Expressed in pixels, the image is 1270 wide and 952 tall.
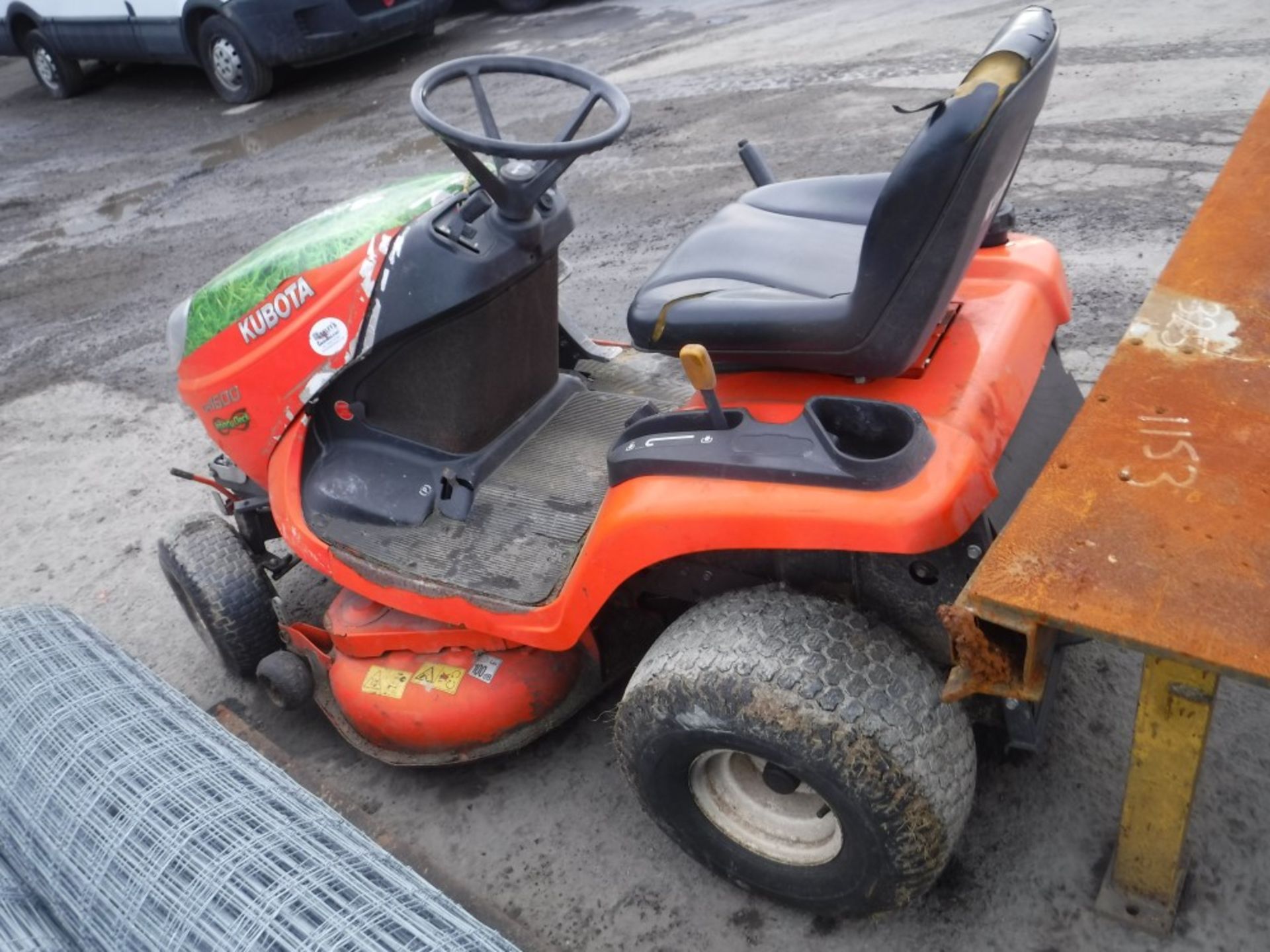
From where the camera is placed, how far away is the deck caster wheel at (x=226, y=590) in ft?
8.71

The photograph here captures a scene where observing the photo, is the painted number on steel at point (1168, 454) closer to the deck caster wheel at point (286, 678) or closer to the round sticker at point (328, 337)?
the round sticker at point (328, 337)

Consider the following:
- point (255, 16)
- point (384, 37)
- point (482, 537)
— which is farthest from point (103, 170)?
point (482, 537)

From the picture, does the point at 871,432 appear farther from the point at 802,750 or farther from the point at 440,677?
the point at 440,677

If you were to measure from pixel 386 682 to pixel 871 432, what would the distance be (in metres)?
1.22

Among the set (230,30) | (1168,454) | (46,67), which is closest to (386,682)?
(1168,454)

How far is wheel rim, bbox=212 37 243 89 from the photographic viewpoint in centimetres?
827

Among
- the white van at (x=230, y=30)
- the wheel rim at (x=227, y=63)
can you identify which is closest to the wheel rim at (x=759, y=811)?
Answer: the white van at (x=230, y=30)

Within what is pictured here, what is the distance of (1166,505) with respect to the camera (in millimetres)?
1526

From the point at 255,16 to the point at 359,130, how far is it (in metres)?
1.58

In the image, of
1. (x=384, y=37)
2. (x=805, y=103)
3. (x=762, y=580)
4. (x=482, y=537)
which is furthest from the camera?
(x=384, y=37)

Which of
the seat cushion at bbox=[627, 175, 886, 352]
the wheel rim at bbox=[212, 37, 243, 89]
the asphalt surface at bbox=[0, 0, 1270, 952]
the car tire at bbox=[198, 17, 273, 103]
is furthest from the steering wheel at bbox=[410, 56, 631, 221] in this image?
the wheel rim at bbox=[212, 37, 243, 89]

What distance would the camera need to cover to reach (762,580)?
6.93ft

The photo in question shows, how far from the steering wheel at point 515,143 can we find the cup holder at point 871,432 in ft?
2.44

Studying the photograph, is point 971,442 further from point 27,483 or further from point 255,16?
point 255,16
